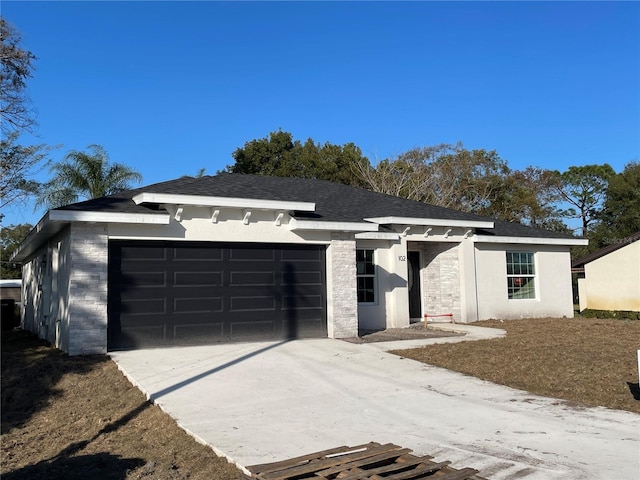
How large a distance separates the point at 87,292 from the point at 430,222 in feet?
32.7

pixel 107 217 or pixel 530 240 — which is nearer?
pixel 107 217

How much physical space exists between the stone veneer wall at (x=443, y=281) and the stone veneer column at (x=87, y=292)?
10513 mm

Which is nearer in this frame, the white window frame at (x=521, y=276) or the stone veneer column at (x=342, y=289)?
the stone veneer column at (x=342, y=289)

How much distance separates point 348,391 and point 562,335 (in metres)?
8.15

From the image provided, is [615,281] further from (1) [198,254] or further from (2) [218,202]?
(1) [198,254]

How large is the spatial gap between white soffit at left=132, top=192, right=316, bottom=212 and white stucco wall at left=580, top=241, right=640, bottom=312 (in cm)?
1894

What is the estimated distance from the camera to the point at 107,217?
35.6 ft

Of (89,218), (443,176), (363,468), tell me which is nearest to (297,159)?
(443,176)

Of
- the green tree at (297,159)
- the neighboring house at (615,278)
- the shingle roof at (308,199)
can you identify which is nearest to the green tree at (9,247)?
the green tree at (297,159)

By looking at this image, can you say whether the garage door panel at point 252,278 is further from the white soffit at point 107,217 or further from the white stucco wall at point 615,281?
the white stucco wall at point 615,281

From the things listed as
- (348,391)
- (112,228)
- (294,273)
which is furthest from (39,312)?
(348,391)

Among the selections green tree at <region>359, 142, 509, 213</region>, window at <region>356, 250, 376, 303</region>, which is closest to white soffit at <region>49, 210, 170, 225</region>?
window at <region>356, 250, 376, 303</region>

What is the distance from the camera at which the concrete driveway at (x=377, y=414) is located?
520 centimetres

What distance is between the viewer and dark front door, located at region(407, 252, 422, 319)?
1794cm
